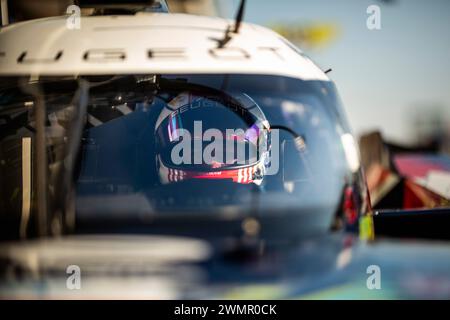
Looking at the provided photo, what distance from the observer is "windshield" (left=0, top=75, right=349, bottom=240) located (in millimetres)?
2660

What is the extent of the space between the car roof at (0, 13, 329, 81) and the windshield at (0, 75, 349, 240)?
7cm

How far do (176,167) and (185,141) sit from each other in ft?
0.44

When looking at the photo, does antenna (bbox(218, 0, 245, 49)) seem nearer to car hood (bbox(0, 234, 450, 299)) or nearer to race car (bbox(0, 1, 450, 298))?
race car (bbox(0, 1, 450, 298))

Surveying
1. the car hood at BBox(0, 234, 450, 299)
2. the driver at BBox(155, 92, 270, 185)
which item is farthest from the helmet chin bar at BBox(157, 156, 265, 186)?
the car hood at BBox(0, 234, 450, 299)

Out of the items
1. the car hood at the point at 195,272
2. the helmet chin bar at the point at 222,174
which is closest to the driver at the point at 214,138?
the helmet chin bar at the point at 222,174

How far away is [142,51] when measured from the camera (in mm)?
2721

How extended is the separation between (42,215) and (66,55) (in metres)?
0.66

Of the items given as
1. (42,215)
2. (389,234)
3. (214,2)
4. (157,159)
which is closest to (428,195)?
(389,234)

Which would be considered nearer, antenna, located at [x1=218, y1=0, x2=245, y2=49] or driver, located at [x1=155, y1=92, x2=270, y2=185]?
antenna, located at [x1=218, y1=0, x2=245, y2=49]

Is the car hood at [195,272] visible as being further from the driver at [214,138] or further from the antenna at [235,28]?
the antenna at [235,28]

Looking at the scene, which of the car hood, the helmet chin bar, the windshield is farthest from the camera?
the helmet chin bar

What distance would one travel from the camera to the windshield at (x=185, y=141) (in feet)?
8.73

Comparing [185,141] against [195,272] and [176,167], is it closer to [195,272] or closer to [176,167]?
[176,167]

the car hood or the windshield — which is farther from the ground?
the windshield
